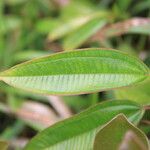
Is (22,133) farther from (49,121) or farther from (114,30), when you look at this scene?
(114,30)

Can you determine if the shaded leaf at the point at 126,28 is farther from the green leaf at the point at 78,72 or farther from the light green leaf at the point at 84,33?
the green leaf at the point at 78,72

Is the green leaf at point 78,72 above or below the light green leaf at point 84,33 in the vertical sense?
above

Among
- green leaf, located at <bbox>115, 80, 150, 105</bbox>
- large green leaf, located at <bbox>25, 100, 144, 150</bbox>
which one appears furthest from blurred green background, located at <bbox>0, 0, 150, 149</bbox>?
large green leaf, located at <bbox>25, 100, 144, 150</bbox>

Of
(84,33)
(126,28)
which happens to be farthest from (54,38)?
(126,28)

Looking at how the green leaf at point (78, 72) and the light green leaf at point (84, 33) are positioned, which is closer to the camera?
the green leaf at point (78, 72)

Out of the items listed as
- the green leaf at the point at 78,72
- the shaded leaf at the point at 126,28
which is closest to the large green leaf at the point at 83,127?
the green leaf at the point at 78,72

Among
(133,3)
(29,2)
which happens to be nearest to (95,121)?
(133,3)
